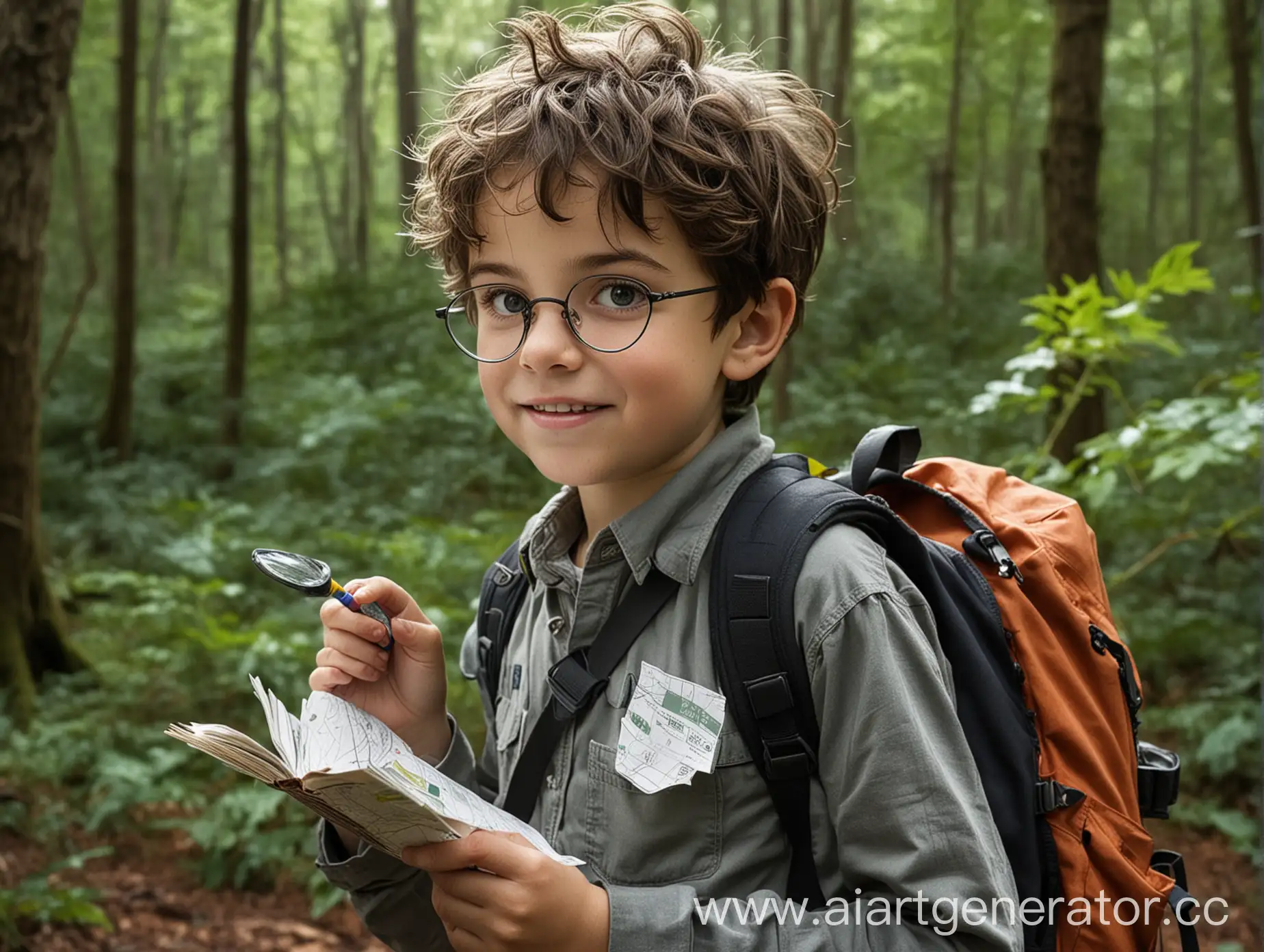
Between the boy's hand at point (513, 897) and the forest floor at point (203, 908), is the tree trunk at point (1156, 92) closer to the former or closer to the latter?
the forest floor at point (203, 908)

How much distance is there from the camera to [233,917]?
13.1 feet

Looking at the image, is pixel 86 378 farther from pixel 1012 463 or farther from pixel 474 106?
pixel 474 106

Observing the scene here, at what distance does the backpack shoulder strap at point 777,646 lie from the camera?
1.35 metres

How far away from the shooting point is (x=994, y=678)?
4.65ft

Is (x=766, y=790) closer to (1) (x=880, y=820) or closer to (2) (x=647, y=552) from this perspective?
(1) (x=880, y=820)

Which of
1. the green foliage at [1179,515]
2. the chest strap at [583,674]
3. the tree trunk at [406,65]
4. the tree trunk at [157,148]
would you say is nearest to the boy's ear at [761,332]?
the chest strap at [583,674]

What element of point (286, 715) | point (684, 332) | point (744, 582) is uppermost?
point (684, 332)

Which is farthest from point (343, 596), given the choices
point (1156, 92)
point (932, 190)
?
point (932, 190)

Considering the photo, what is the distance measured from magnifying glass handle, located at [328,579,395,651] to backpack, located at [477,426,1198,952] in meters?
0.28

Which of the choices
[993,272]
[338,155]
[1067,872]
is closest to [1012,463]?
[1067,872]

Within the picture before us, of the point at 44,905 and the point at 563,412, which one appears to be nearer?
the point at 563,412

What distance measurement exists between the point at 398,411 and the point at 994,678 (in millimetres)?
9847

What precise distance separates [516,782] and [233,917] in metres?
3.00

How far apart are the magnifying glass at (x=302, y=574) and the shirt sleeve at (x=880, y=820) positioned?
22.8 inches
